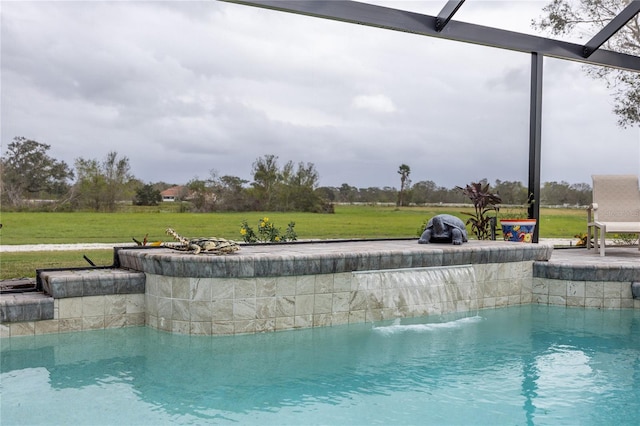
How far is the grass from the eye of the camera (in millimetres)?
6707

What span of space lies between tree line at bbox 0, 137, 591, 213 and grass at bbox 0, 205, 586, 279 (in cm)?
12

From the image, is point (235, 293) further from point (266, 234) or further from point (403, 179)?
point (403, 179)

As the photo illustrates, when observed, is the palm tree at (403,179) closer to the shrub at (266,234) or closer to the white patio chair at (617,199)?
the shrub at (266,234)

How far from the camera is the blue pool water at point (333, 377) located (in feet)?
10.2

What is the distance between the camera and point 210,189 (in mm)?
8125

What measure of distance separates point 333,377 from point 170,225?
466cm

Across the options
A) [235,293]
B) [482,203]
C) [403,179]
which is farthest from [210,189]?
[482,203]

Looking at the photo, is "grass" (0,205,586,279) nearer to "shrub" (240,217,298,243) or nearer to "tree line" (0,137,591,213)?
"tree line" (0,137,591,213)

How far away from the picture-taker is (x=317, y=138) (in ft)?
30.5

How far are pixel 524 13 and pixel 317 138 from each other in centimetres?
346

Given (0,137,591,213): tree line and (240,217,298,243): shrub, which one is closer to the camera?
(0,137,591,213): tree line

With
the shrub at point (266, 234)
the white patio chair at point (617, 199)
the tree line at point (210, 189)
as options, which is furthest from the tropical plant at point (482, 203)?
the shrub at point (266, 234)

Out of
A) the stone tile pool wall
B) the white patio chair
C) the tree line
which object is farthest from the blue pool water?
the white patio chair

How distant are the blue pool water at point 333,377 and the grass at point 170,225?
2556 mm
